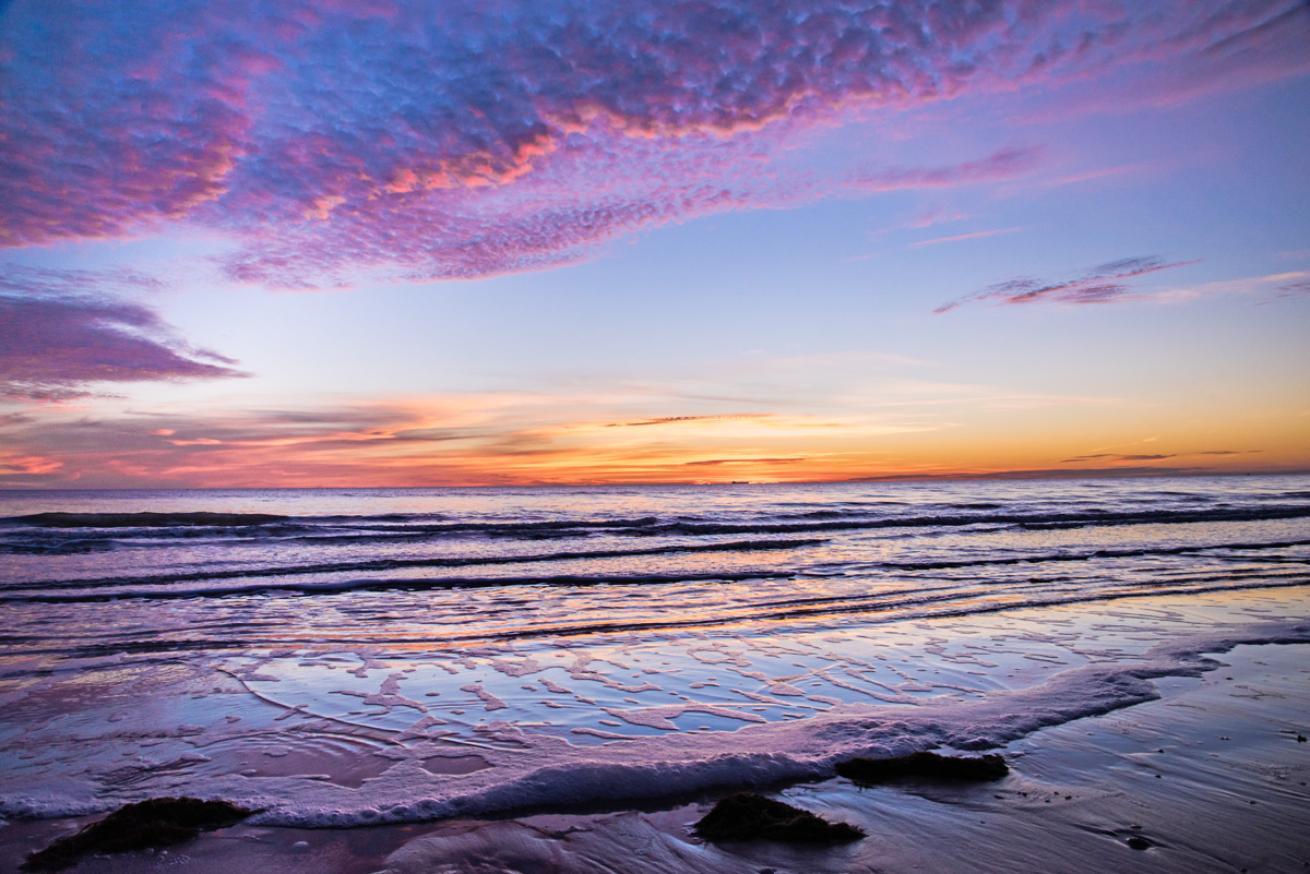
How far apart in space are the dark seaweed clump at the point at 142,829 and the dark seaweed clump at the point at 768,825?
9.13ft

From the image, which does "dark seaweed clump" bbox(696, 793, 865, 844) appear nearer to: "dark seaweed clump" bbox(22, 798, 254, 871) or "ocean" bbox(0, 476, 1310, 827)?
"ocean" bbox(0, 476, 1310, 827)

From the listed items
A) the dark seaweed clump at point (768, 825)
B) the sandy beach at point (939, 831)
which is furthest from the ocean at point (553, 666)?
the dark seaweed clump at point (768, 825)

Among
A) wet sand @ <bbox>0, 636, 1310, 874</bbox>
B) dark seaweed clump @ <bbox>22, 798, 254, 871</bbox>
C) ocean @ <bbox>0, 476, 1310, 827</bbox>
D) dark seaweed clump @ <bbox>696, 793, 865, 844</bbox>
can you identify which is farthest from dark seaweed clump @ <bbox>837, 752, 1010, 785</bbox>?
dark seaweed clump @ <bbox>22, 798, 254, 871</bbox>

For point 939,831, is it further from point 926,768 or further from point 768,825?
point 768,825

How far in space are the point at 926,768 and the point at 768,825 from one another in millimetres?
1467

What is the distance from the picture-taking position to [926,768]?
4605 mm

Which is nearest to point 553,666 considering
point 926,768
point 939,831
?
point 926,768

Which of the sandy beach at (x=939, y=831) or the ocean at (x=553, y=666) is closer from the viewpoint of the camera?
the sandy beach at (x=939, y=831)

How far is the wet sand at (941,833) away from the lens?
11.4ft

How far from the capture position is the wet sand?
3479 mm

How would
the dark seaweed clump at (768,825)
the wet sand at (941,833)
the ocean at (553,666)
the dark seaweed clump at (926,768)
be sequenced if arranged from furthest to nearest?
the ocean at (553,666), the dark seaweed clump at (926,768), the dark seaweed clump at (768,825), the wet sand at (941,833)

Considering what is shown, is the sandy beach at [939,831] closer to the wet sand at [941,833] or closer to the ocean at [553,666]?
the wet sand at [941,833]

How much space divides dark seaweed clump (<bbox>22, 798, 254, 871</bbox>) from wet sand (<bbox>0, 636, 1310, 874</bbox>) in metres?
0.09

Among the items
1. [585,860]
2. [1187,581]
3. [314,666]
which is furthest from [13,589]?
[1187,581]
